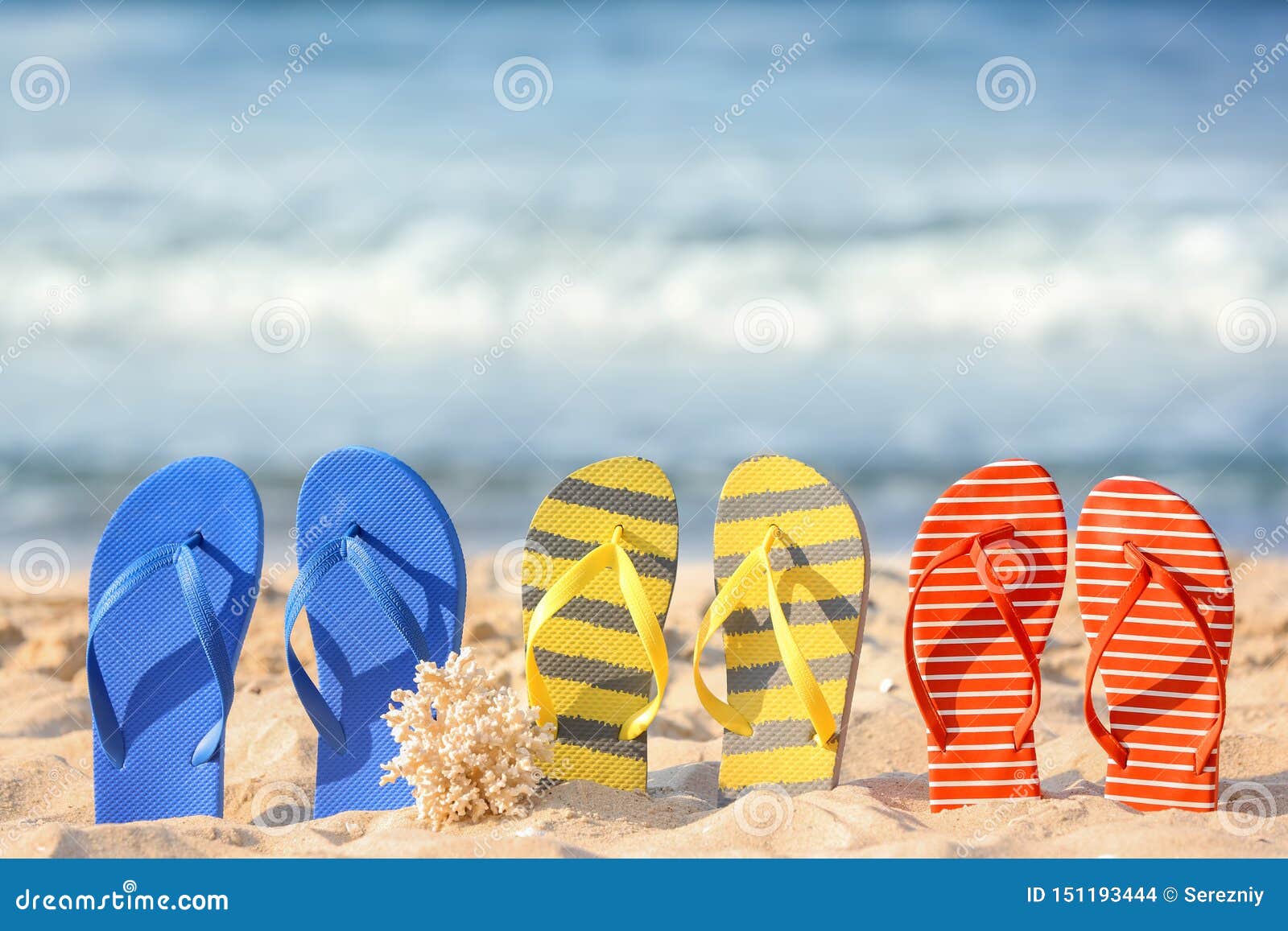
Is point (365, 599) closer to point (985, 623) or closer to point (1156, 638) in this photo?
point (985, 623)

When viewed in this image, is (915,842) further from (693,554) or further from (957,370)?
(957,370)

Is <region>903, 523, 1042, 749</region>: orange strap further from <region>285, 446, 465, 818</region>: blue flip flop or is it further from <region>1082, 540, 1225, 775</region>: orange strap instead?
<region>285, 446, 465, 818</region>: blue flip flop

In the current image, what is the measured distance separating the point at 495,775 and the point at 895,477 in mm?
5655

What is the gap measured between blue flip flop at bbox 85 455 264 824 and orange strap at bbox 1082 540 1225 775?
1.98 metres

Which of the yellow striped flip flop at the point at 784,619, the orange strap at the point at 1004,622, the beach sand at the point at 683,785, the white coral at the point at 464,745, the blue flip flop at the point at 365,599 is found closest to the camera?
the beach sand at the point at 683,785

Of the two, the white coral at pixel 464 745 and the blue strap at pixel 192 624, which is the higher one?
the blue strap at pixel 192 624

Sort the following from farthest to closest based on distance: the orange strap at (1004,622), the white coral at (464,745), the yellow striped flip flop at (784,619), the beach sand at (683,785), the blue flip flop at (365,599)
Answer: the blue flip flop at (365,599), the yellow striped flip flop at (784,619), the orange strap at (1004,622), the white coral at (464,745), the beach sand at (683,785)

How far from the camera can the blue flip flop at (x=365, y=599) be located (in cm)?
299

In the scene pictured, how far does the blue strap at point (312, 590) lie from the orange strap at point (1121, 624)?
153 cm

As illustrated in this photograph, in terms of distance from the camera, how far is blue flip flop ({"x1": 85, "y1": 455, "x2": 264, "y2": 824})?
3.00m

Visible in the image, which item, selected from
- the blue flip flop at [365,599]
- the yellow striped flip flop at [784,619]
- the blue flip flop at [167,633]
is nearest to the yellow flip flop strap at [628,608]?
the yellow striped flip flop at [784,619]

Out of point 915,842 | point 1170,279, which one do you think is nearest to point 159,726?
point 915,842

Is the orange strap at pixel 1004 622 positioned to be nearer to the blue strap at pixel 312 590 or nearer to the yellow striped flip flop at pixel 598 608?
the yellow striped flip flop at pixel 598 608

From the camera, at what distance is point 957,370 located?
26.3 ft
